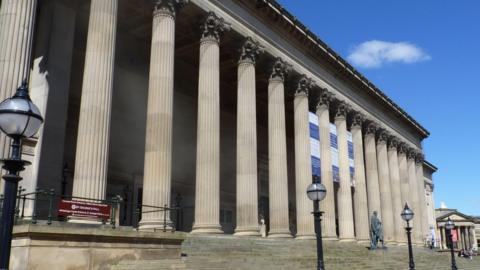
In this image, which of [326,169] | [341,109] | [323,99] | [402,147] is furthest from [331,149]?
[402,147]

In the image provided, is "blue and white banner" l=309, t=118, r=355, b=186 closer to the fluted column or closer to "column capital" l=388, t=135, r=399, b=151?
"column capital" l=388, t=135, r=399, b=151

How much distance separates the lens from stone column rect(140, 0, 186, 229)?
2078 centimetres

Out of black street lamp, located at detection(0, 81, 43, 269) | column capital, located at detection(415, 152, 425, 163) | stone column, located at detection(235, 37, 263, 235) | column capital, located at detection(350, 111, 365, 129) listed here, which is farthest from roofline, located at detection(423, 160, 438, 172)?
black street lamp, located at detection(0, 81, 43, 269)

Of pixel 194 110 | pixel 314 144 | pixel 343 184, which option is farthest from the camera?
pixel 343 184

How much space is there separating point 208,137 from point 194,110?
508 inches

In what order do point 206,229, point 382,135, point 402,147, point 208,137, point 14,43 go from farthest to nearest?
1. point 402,147
2. point 382,135
3. point 208,137
4. point 206,229
5. point 14,43

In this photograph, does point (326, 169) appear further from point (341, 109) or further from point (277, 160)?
point (277, 160)

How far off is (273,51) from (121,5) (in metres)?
10.3

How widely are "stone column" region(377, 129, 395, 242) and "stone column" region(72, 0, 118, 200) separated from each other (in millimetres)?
34638

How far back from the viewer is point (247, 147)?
2784cm

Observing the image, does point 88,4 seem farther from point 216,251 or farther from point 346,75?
point 346,75

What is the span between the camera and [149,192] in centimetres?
2078

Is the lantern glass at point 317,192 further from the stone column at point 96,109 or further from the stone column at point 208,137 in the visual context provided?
the stone column at point 208,137

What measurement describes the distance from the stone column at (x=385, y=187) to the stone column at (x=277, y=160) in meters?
19.8
